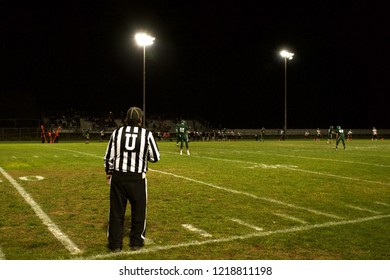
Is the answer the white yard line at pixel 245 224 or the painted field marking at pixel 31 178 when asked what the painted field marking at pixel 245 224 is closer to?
the white yard line at pixel 245 224

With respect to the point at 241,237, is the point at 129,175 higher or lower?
higher

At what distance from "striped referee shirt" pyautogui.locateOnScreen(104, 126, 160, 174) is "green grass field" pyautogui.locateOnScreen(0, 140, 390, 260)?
1.06 meters

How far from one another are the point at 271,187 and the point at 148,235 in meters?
5.02

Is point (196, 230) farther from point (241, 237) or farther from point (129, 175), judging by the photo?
point (129, 175)

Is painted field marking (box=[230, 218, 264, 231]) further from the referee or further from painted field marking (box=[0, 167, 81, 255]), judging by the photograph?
painted field marking (box=[0, 167, 81, 255])

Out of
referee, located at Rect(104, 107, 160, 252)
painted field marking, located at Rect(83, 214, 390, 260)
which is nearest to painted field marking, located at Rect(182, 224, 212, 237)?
painted field marking, located at Rect(83, 214, 390, 260)

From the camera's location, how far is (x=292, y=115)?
60.3 meters

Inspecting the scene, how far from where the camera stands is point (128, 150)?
16.8 ft

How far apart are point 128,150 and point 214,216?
2457 mm

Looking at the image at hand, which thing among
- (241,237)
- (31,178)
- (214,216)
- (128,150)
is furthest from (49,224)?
(31,178)

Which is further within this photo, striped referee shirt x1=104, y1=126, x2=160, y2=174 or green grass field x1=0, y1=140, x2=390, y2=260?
striped referee shirt x1=104, y1=126, x2=160, y2=174

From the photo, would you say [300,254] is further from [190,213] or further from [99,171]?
[99,171]

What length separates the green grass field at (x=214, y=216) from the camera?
4.96 m

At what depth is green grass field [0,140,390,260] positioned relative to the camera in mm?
4965
